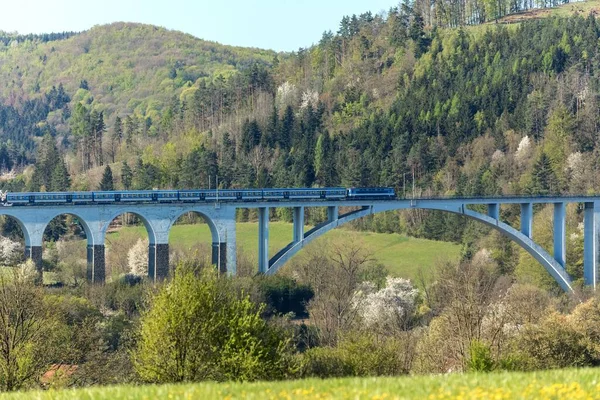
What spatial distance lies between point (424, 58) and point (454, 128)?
18809 millimetres

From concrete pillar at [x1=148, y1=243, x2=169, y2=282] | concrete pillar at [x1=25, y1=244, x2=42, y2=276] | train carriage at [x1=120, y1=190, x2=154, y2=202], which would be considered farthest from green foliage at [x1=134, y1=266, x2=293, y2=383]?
train carriage at [x1=120, y1=190, x2=154, y2=202]

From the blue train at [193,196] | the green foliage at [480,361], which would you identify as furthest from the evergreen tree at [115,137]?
the green foliage at [480,361]

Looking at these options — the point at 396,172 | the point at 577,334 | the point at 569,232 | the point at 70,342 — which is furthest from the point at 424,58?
the point at 70,342

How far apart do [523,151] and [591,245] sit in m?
36.9

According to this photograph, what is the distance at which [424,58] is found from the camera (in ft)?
435

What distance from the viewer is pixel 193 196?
66125 mm

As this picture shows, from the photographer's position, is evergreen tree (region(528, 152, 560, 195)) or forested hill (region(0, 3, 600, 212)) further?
forested hill (region(0, 3, 600, 212))

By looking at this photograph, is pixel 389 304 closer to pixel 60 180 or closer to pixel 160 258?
pixel 160 258

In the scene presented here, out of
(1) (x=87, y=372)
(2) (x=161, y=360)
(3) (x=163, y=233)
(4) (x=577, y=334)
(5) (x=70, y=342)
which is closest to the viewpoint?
(2) (x=161, y=360)

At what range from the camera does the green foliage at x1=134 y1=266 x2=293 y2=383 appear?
30580 millimetres

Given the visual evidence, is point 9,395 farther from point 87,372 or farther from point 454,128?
point 454,128

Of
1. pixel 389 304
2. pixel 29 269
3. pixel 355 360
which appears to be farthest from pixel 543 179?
pixel 355 360

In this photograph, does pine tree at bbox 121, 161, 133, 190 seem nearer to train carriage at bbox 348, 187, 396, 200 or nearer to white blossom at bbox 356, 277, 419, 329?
train carriage at bbox 348, 187, 396, 200

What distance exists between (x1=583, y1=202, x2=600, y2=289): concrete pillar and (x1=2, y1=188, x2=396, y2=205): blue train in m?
14.3
